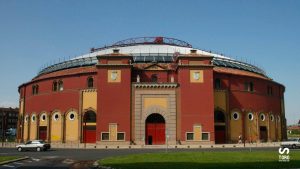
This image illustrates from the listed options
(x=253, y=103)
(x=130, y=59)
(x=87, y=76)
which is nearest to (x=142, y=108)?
(x=130, y=59)

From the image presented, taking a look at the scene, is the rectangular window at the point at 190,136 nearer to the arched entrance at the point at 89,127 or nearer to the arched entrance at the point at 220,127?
the arched entrance at the point at 220,127

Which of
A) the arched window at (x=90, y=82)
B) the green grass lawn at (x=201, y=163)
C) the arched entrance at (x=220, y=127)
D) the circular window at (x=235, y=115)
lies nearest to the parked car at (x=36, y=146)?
the arched window at (x=90, y=82)

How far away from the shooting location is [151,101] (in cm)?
5909

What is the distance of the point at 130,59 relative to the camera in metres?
60.5

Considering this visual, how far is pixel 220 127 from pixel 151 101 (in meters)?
12.8

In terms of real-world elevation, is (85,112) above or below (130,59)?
below

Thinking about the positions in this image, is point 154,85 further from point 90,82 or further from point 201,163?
point 201,163

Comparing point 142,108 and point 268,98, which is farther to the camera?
point 268,98

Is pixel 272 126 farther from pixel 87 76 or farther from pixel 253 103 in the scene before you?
pixel 87 76

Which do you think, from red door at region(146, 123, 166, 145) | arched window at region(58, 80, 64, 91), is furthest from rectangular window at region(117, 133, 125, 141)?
arched window at region(58, 80, 64, 91)

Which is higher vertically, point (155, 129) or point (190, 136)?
point (155, 129)

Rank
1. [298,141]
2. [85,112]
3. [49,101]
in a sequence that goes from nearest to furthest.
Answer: [298,141], [85,112], [49,101]

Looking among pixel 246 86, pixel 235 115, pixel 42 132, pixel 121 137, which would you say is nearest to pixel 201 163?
pixel 121 137

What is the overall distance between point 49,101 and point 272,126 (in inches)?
1590
